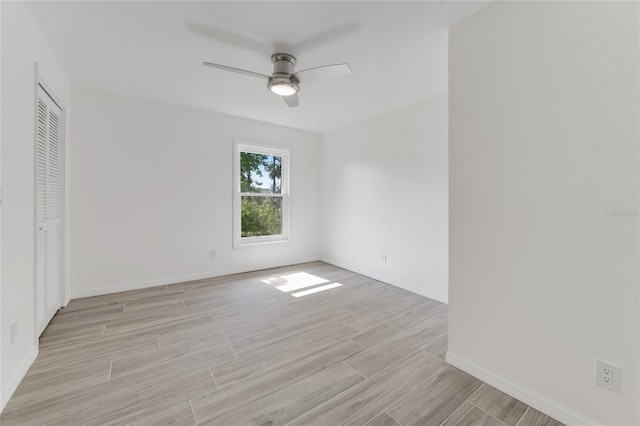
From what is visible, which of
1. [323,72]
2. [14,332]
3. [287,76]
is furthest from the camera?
[287,76]

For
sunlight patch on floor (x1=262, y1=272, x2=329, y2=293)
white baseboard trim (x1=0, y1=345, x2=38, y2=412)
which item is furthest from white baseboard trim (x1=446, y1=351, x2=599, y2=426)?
white baseboard trim (x1=0, y1=345, x2=38, y2=412)

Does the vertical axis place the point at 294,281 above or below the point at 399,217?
below

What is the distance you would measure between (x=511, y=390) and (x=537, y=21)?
2.14 meters

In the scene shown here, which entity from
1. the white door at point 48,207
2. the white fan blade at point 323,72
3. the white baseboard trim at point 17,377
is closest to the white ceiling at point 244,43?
the white fan blade at point 323,72

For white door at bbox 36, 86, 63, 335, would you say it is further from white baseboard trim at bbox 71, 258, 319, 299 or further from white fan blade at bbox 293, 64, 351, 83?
white fan blade at bbox 293, 64, 351, 83

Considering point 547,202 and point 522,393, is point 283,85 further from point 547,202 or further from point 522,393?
point 522,393

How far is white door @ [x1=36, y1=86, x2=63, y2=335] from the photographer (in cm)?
222

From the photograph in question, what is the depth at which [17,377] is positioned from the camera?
1643 mm

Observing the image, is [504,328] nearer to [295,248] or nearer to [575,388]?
[575,388]

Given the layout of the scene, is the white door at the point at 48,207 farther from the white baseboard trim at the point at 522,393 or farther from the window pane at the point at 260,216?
the white baseboard trim at the point at 522,393

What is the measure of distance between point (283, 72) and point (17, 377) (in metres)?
2.75

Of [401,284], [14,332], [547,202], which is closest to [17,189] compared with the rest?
[14,332]

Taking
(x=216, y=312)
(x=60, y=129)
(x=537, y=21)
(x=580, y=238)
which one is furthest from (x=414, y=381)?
(x=60, y=129)

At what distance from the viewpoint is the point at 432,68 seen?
8.44 ft
